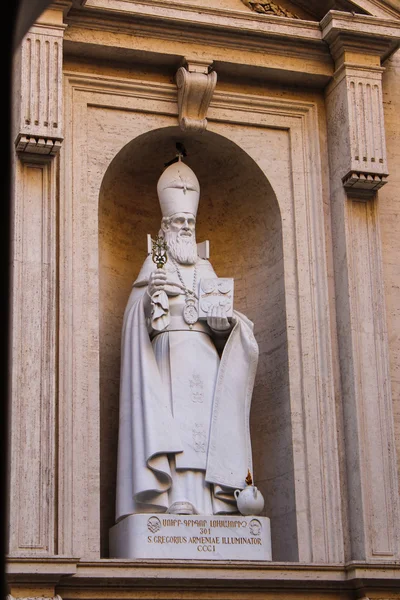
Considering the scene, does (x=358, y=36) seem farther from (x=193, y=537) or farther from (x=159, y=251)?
(x=193, y=537)

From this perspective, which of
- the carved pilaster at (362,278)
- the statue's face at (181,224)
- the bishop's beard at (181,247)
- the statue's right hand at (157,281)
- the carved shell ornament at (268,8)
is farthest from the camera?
the carved shell ornament at (268,8)

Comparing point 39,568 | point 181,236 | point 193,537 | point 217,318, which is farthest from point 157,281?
point 39,568

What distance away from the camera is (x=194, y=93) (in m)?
7.80

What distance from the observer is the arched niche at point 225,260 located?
7.52 metres

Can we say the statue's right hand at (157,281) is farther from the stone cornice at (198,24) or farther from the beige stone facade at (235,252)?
the stone cornice at (198,24)

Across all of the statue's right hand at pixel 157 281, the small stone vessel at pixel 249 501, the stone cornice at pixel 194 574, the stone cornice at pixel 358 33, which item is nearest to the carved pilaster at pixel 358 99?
the stone cornice at pixel 358 33

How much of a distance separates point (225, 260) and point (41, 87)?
202 centimetres

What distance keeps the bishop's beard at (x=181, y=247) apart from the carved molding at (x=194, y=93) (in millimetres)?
817

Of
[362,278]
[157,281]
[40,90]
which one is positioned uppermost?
[40,90]

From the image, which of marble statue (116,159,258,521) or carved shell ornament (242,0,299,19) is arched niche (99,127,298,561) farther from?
carved shell ornament (242,0,299,19)

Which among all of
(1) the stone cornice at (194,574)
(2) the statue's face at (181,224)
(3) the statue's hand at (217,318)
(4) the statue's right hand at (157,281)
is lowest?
(1) the stone cornice at (194,574)

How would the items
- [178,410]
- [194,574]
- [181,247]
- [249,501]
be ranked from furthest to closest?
[181,247] → [178,410] → [249,501] → [194,574]

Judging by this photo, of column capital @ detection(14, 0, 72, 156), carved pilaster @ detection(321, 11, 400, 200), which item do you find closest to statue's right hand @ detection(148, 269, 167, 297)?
column capital @ detection(14, 0, 72, 156)

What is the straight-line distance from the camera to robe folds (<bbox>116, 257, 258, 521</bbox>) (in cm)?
683
